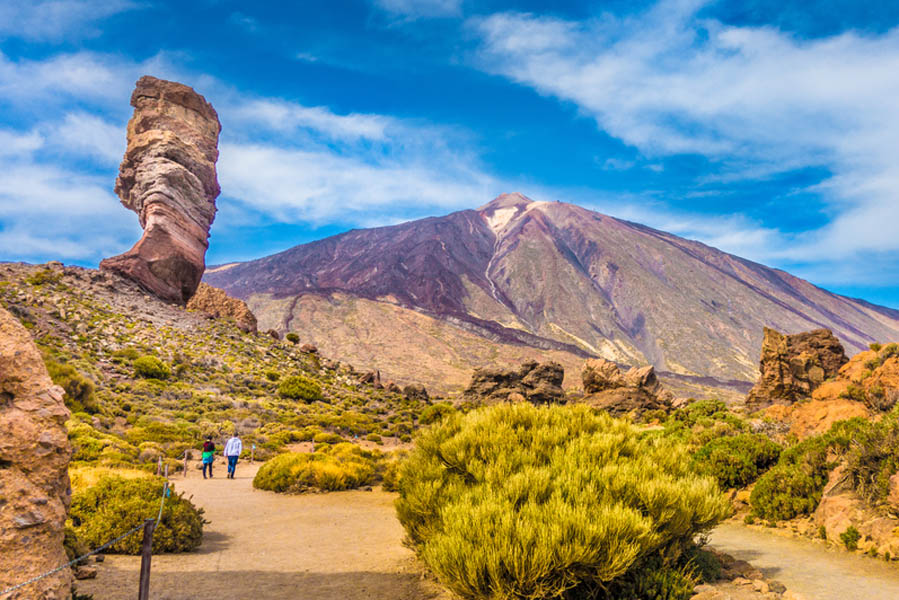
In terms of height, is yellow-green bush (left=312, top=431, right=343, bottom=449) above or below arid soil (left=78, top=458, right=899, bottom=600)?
below

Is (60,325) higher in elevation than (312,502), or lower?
higher

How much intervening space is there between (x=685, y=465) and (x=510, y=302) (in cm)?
15886

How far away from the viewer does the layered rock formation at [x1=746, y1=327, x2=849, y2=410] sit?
1077 inches

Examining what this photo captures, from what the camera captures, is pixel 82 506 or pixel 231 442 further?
pixel 231 442

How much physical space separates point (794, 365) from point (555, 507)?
29.5 meters

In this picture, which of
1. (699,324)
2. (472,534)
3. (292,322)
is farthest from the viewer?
(699,324)

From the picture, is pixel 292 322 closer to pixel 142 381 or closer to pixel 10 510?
pixel 142 381

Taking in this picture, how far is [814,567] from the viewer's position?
670 cm

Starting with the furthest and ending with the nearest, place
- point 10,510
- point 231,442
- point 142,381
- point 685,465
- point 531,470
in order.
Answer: point 142,381
point 231,442
point 685,465
point 531,470
point 10,510

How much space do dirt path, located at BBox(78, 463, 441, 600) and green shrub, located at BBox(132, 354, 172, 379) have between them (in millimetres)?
23244

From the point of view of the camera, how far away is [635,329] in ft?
507

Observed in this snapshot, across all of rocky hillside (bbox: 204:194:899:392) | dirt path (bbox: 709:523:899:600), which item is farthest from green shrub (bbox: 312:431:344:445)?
rocky hillside (bbox: 204:194:899:392)

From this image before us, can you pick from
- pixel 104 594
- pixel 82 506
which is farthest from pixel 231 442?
pixel 104 594

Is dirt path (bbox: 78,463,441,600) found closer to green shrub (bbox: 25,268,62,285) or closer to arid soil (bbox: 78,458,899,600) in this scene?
arid soil (bbox: 78,458,899,600)
